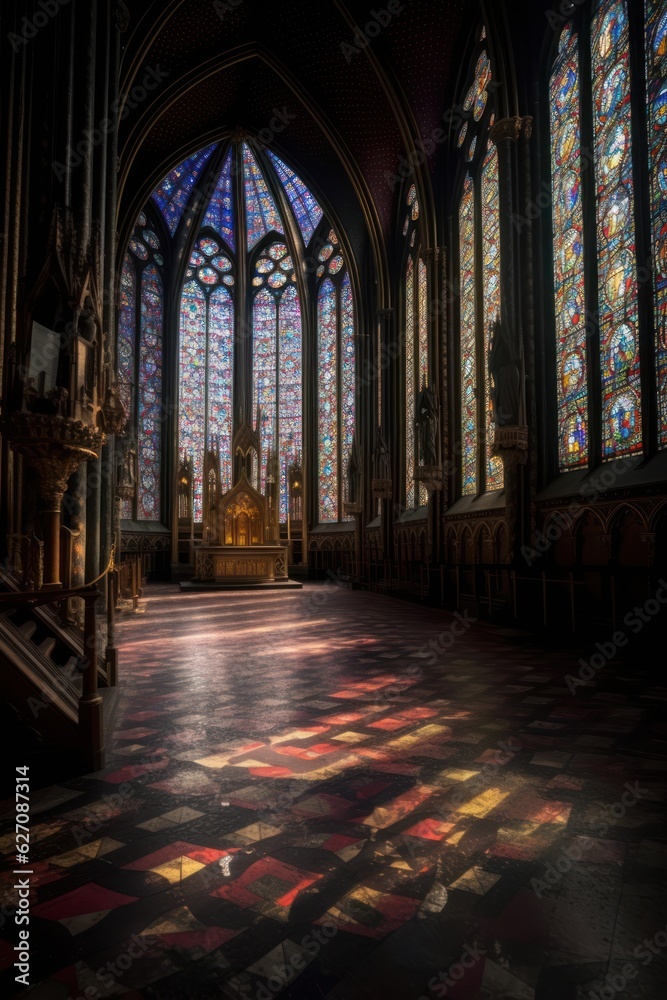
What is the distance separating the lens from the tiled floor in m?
1.82

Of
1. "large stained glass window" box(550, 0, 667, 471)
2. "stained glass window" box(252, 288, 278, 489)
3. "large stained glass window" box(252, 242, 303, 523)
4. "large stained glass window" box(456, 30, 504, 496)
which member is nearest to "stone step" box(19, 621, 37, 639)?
"large stained glass window" box(550, 0, 667, 471)

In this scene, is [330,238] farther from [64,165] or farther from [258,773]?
[258,773]

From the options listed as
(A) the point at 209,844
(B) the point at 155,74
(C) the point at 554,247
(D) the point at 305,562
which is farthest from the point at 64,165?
(D) the point at 305,562

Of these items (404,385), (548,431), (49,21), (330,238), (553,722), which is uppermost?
(330,238)

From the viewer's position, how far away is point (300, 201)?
87.7ft

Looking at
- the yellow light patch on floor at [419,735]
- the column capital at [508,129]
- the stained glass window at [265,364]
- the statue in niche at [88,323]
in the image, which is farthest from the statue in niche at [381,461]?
the yellow light patch on floor at [419,735]

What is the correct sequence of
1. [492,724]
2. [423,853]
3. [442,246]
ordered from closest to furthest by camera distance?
[423,853]
[492,724]
[442,246]

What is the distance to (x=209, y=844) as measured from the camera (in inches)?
101

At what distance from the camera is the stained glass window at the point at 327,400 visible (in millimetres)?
25875

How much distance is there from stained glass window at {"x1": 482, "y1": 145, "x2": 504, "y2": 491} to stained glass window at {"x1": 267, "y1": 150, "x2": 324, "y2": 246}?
13271mm

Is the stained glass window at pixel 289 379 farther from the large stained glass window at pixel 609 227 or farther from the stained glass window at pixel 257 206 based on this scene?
the large stained glass window at pixel 609 227

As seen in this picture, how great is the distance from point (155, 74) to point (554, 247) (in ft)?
45.6

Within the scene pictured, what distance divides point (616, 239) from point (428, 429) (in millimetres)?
6229

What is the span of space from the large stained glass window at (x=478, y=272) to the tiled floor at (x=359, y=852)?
9.88m
